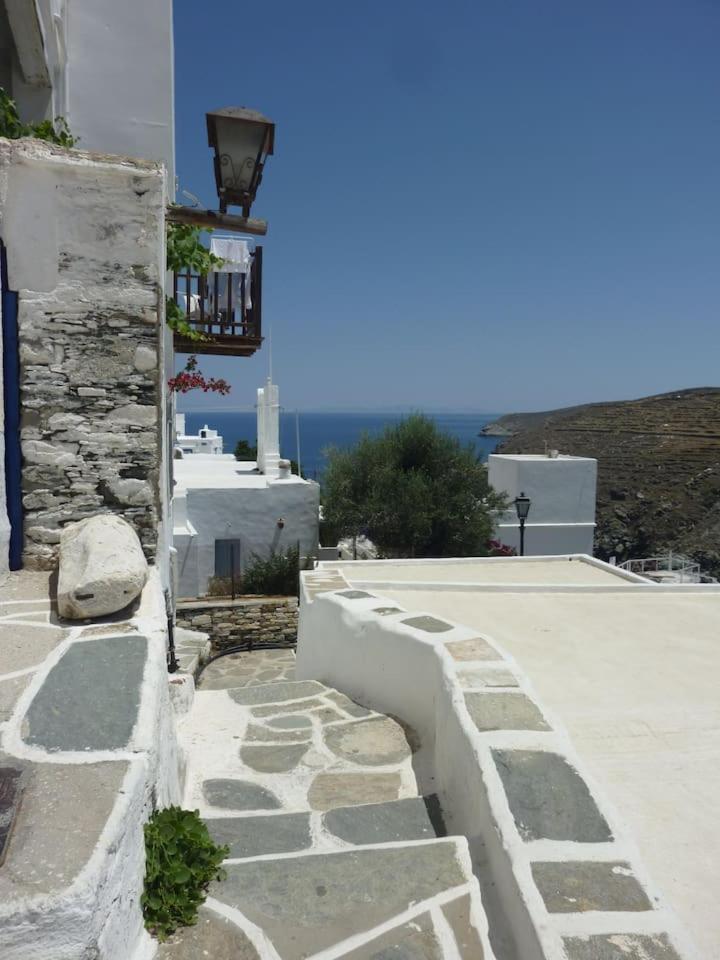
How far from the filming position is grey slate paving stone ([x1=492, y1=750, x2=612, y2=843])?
2262 millimetres

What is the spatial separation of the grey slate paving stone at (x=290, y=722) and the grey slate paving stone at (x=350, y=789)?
0.64 meters

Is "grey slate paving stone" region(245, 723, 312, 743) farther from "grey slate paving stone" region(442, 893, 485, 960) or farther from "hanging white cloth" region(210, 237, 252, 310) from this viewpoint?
"hanging white cloth" region(210, 237, 252, 310)

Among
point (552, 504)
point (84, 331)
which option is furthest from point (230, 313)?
point (552, 504)

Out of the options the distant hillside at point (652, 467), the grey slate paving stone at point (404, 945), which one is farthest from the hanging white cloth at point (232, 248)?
the distant hillside at point (652, 467)

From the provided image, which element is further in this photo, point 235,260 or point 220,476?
point 220,476

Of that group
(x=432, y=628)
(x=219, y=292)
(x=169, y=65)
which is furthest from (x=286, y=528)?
(x=432, y=628)

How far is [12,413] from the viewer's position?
3748mm

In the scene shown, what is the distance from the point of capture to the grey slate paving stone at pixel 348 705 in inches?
167

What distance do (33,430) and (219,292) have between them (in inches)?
217

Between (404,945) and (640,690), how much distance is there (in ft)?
7.72

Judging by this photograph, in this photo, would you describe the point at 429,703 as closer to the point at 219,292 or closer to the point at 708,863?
the point at 708,863

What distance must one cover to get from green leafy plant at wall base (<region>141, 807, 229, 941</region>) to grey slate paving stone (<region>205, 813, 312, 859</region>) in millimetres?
296

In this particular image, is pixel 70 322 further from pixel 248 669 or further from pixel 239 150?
pixel 248 669

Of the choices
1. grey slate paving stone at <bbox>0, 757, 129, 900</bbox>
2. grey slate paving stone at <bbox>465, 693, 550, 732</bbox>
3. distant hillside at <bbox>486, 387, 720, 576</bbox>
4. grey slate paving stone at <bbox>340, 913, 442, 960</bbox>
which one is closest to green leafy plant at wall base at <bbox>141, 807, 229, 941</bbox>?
grey slate paving stone at <bbox>0, 757, 129, 900</bbox>
